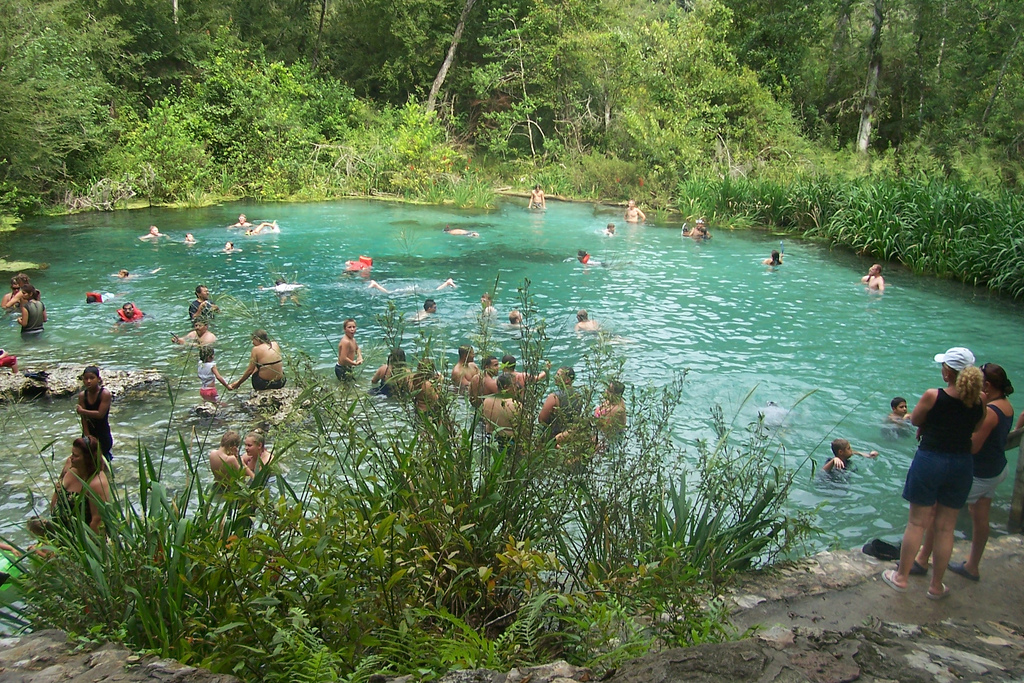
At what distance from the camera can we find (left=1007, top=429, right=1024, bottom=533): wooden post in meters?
6.49

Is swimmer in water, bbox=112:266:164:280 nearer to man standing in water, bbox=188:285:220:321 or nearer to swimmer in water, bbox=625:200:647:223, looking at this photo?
man standing in water, bbox=188:285:220:321

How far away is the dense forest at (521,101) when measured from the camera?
85.3 ft

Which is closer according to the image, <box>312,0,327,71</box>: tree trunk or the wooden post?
the wooden post

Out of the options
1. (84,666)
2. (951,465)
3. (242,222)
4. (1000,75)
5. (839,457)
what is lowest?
(839,457)

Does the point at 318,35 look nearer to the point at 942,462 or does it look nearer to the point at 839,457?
the point at 839,457

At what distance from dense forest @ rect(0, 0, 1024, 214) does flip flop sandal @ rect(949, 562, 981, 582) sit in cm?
1947

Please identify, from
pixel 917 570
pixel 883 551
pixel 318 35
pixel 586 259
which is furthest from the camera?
pixel 318 35

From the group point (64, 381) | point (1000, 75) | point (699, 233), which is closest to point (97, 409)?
point (64, 381)

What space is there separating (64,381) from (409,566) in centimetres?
888

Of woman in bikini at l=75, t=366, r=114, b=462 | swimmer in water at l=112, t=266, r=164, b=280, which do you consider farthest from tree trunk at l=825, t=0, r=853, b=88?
woman in bikini at l=75, t=366, r=114, b=462

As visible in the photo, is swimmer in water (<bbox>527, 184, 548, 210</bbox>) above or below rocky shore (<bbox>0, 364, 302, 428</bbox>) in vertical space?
above

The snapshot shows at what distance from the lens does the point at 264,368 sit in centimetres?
1045

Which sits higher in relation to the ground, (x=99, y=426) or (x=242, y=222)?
(x=242, y=222)

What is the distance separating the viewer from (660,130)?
96.4 ft
